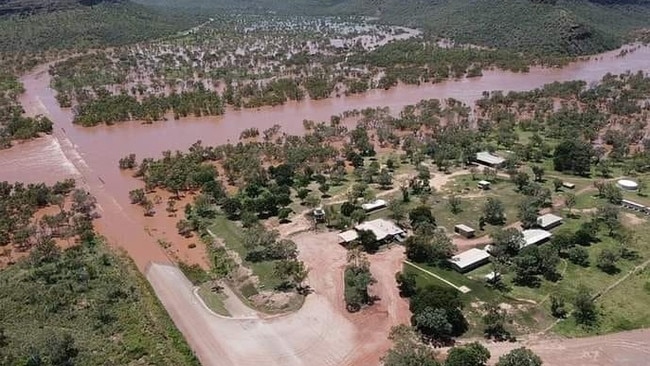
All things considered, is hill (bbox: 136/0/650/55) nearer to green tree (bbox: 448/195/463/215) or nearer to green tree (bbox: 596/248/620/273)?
green tree (bbox: 448/195/463/215)

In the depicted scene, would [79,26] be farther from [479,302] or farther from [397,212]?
[479,302]

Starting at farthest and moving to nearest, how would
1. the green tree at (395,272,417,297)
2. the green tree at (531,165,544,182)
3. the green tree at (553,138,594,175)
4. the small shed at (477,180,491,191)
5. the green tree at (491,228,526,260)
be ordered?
1. the green tree at (553,138,594,175)
2. the green tree at (531,165,544,182)
3. the small shed at (477,180,491,191)
4. the green tree at (491,228,526,260)
5. the green tree at (395,272,417,297)

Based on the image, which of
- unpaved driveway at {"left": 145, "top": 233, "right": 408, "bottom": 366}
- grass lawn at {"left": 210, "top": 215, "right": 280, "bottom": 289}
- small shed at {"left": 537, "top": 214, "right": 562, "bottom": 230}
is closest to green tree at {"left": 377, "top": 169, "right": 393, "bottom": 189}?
small shed at {"left": 537, "top": 214, "right": 562, "bottom": 230}

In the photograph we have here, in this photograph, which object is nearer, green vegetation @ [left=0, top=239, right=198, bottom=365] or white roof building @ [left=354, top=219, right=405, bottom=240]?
green vegetation @ [left=0, top=239, right=198, bottom=365]

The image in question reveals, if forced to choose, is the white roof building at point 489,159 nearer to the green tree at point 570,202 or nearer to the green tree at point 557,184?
the green tree at point 557,184

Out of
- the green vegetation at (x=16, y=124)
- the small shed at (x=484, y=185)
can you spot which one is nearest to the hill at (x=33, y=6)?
the green vegetation at (x=16, y=124)

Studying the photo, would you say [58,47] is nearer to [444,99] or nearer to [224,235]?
[444,99]

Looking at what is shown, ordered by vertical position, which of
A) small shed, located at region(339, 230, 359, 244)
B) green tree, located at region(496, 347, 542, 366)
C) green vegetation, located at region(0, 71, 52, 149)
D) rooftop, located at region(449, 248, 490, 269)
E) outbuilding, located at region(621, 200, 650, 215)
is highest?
green vegetation, located at region(0, 71, 52, 149)
